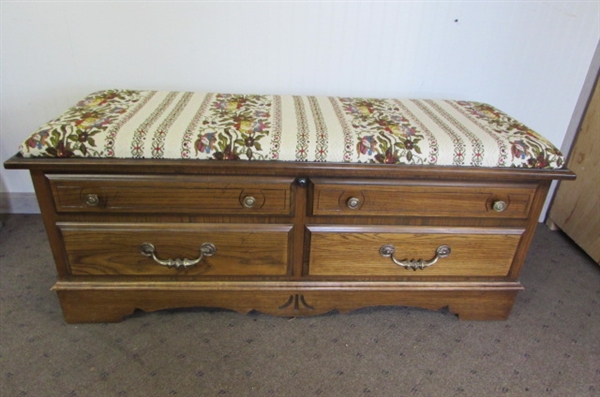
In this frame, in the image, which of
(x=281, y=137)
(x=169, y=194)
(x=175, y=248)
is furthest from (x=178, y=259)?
(x=281, y=137)

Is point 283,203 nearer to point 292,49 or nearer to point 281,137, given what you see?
point 281,137

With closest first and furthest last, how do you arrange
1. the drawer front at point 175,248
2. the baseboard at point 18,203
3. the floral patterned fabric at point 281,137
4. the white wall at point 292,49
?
the floral patterned fabric at point 281,137 → the drawer front at point 175,248 → the white wall at point 292,49 → the baseboard at point 18,203

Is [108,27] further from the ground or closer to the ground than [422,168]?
further from the ground

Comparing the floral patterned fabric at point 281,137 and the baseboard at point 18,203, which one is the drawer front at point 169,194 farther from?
the baseboard at point 18,203

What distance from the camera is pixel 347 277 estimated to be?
3.65 ft

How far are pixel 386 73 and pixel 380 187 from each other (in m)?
0.62

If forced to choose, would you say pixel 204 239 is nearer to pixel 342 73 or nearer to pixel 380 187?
pixel 380 187

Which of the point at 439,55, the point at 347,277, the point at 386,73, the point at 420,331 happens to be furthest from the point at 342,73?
the point at 420,331

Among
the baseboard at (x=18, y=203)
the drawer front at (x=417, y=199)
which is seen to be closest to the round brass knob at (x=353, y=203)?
the drawer front at (x=417, y=199)

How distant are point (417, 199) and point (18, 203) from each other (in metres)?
1.53

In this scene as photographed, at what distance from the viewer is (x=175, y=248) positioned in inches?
40.8

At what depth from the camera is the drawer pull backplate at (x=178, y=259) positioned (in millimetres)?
1027

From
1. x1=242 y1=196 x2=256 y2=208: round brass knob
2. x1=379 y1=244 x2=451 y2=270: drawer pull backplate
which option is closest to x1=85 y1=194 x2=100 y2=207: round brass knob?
x1=242 y1=196 x2=256 y2=208: round brass knob

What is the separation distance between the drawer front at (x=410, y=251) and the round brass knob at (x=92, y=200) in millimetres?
507
